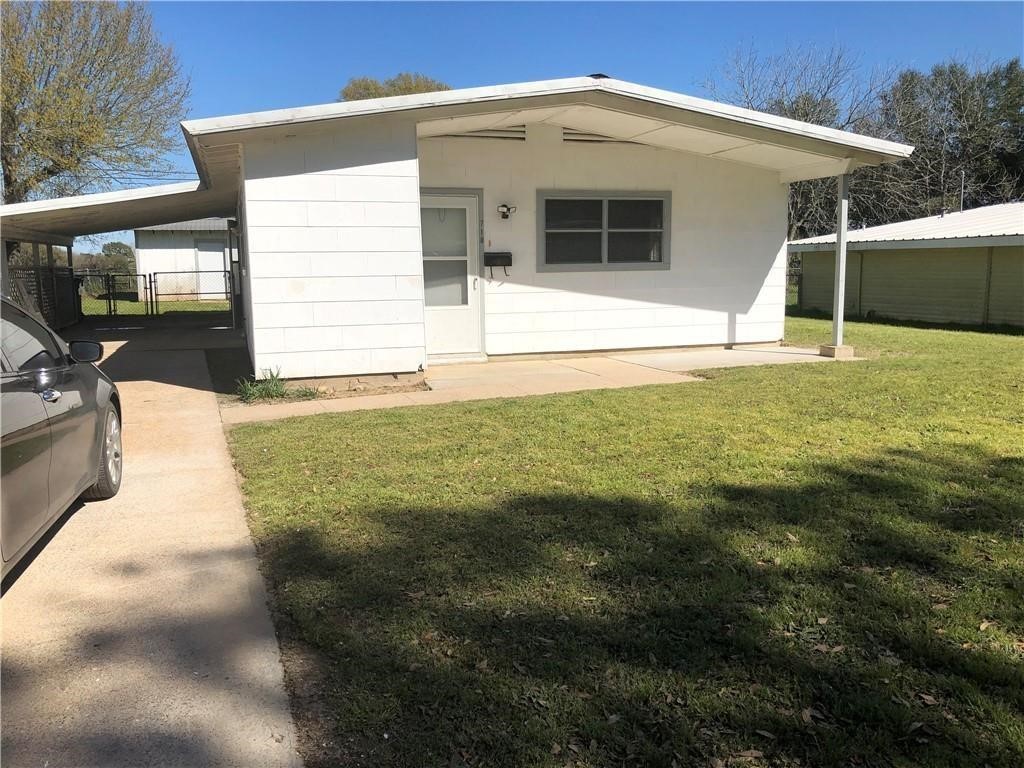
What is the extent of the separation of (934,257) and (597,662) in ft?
60.5

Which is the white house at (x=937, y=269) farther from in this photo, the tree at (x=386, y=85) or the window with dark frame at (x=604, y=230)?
the tree at (x=386, y=85)

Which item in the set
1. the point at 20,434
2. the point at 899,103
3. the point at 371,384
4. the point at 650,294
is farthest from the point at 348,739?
the point at 899,103

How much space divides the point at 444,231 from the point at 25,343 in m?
7.16

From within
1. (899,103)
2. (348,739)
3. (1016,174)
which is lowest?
(348,739)

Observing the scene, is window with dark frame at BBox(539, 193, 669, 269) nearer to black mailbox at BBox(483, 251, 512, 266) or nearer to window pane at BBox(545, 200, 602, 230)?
window pane at BBox(545, 200, 602, 230)

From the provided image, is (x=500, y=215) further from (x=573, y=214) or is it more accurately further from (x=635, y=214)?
(x=635, y=214)

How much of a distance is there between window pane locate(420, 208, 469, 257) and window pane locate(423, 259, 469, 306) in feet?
0.50

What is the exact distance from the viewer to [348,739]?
2488mm

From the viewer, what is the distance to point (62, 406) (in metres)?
4.03

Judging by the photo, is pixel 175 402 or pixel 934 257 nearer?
pixel 175 402

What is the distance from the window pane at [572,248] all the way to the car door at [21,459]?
8.30m

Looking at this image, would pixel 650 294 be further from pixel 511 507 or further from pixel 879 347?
pixel 511 507

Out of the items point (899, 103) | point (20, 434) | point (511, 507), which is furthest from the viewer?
point (899, 103)

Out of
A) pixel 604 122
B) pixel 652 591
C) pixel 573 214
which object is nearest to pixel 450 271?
pixel 573 214
